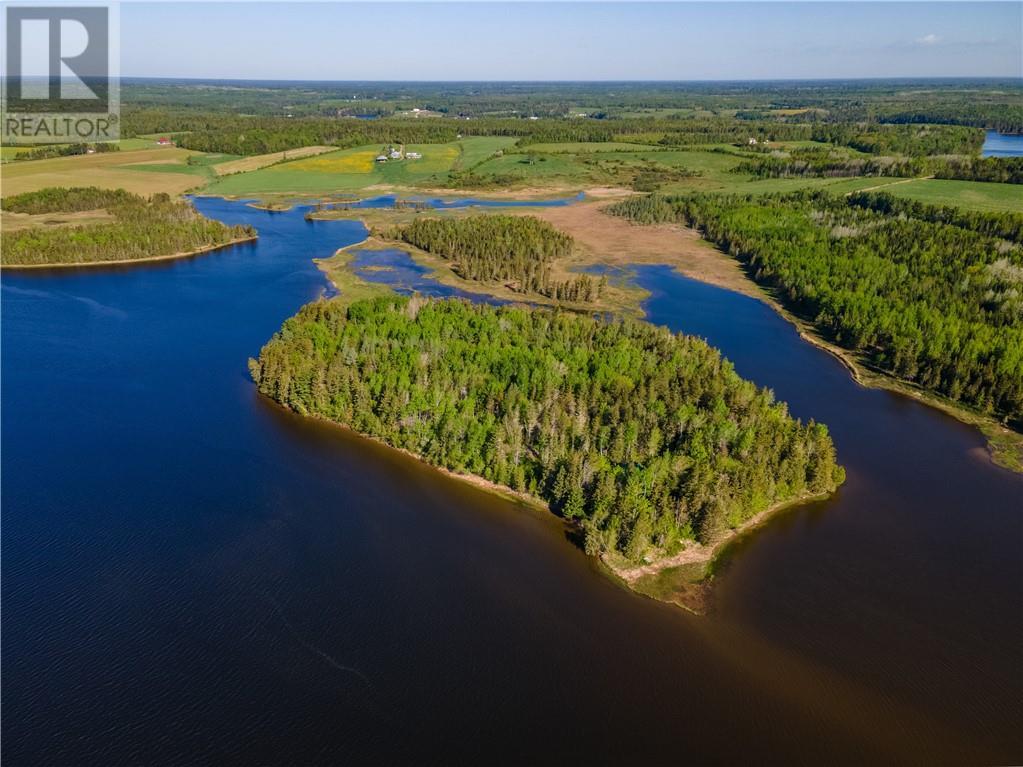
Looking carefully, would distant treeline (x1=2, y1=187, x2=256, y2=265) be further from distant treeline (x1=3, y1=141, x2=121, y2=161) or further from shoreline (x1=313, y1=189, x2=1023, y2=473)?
distant treeline (x1=3, y1=141, x2=121, y2=161)

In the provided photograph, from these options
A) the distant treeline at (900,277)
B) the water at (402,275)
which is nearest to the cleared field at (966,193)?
the distant treeline at (900,277)

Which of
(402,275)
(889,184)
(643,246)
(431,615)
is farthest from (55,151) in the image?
(889,184)

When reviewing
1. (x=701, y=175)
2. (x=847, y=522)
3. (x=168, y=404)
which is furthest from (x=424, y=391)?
(x=701, y=175)

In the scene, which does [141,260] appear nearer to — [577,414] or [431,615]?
[577,414]

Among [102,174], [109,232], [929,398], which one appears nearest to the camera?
[929,398]

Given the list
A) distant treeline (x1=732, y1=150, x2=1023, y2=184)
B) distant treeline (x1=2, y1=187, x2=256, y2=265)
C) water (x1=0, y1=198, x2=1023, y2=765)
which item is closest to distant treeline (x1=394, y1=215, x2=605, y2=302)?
distant treeline (x1=2, y1=187, x2=256, y2=265)

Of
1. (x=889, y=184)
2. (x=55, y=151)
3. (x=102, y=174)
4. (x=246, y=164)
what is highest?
(x=55, y=151)

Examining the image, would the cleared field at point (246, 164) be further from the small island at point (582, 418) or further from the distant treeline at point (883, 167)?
the small island at point (582, 418)
